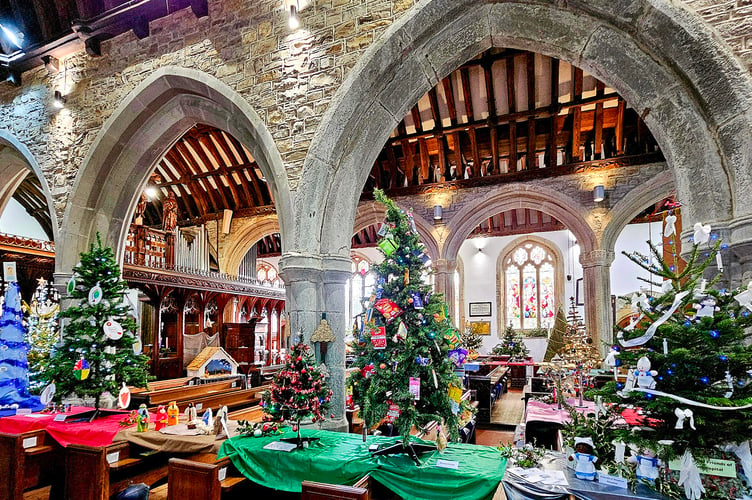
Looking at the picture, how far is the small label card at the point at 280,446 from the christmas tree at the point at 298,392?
68 millimetres

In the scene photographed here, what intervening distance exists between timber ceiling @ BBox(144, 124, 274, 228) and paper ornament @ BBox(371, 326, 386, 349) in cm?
920

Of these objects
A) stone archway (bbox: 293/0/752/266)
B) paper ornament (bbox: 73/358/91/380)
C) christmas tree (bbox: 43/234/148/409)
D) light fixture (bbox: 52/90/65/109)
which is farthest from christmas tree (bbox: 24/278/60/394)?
stone archway (bbox: 293/0/752/266)

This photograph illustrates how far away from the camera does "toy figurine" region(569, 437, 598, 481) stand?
2379 millimetres

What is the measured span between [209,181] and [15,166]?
5303 mm

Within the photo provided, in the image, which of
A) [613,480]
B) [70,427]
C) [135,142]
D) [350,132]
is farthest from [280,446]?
[135,142]

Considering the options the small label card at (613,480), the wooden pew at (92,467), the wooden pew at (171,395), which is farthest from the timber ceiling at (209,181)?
the small label card at (613,480)

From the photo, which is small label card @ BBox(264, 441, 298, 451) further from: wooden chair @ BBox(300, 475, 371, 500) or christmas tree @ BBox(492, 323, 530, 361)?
christmas tree @ BBox(492, 323, 530, 361)

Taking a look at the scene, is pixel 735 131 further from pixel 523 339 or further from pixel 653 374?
pixel 523 339

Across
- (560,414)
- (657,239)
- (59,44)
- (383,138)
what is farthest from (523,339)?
(59,44)

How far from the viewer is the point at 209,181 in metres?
12.4

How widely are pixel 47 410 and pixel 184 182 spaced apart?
8766 millimetres

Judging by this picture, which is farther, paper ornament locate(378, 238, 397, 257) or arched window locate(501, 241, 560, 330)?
arched window locate(501, 241, 560, 330)

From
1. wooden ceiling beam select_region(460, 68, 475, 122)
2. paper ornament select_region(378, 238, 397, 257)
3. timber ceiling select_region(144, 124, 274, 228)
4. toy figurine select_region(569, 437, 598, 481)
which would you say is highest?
wooden ceiling beam select_region(460, 68, 475, 122)

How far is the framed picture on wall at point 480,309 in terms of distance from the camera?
15.1m
